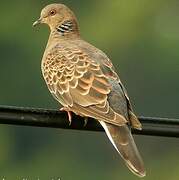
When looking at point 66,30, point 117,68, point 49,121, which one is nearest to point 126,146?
point 49,121

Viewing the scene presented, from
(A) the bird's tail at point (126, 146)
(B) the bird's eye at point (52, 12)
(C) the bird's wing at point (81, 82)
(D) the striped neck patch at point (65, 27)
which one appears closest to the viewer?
(A) the bird's tail at point (126, 146)

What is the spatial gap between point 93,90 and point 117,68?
50.3ft

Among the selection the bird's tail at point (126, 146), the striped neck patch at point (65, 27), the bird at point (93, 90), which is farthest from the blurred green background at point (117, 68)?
the bird's tail at point (126, 146)

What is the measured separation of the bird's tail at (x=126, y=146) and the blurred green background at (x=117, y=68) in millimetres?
11008

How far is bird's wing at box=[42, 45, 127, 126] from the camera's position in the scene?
29.6ft

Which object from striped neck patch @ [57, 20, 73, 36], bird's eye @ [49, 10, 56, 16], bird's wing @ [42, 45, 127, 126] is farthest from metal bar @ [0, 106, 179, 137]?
bird's eye @ [49, 10, 56, 16]

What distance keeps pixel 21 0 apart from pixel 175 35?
5.28m

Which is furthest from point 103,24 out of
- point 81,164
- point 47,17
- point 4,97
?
point 47,17

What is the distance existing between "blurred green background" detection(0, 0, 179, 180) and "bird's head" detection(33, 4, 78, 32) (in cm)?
886

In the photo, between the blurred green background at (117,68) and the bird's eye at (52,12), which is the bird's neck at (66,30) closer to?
the bird's eye at (52,12)

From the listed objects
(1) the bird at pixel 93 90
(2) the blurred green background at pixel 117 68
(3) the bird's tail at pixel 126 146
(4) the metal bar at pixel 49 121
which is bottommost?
(2) the blurred green background at pixel 117 68

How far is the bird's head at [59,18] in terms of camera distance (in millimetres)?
10875

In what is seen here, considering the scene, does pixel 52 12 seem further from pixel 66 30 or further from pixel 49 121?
pixel 49 121

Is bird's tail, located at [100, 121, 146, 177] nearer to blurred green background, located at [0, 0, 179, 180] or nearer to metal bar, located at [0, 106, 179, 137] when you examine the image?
metal bar, located at [0, 106, 179, 137]
